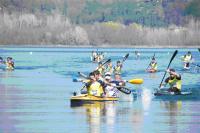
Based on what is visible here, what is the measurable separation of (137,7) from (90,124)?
157189 millimetres

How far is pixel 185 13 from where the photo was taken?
15475cm

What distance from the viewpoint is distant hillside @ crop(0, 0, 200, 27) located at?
6801 inches

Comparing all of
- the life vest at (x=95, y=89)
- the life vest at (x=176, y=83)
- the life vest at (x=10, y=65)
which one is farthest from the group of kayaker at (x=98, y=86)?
the life vest at (x=10, y=65)

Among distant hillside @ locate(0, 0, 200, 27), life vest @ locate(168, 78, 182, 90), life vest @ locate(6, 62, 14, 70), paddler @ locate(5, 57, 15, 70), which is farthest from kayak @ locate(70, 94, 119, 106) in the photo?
distant hillside @ locate(0, 0, 200, 27)

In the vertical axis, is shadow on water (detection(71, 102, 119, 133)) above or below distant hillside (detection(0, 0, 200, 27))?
below

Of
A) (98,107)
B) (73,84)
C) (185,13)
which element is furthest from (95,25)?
(98,107)

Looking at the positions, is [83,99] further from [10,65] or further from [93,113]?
[10,65]

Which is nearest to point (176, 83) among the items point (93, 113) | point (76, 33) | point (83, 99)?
point (83, 99)

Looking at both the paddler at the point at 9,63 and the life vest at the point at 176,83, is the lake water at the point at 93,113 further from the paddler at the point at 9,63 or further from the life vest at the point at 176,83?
the paddler at the point at 9,63

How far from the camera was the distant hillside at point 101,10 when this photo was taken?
17275 centimetres

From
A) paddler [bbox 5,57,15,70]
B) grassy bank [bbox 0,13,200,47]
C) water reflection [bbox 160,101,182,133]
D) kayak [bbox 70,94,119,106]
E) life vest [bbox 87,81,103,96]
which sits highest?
grassy bank [bbox 0,13,200,47]

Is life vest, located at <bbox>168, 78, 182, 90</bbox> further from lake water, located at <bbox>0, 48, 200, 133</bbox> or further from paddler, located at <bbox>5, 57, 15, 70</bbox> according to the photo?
paddler, located at <bbox>5, 57, 15, 70</bbox>

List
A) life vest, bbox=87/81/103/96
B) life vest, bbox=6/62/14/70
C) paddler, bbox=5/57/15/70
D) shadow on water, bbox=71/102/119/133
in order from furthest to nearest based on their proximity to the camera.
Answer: life vest, bbox=6/62/14/70, paddler, bbox=5/57/15/70, life vest, bbox=87/81/103/96, shadow on water, bbox=71/102/119/133

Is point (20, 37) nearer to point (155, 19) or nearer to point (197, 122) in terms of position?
point (155, 19)
